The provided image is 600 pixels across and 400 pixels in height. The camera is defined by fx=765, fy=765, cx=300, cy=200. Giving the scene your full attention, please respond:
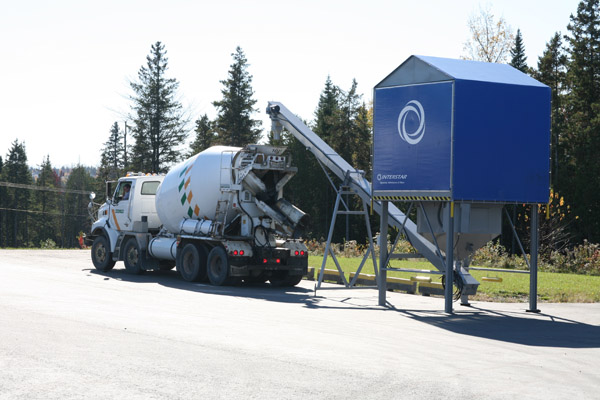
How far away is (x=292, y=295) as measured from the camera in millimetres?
19719

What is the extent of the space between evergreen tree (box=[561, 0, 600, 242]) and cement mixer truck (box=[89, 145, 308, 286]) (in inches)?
1264

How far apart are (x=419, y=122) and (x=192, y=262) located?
874 cm

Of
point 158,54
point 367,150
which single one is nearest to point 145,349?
point 367,150

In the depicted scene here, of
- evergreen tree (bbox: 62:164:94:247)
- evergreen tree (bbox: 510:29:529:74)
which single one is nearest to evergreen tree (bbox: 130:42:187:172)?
evergreen tree (bbox: 510:29:529:74)

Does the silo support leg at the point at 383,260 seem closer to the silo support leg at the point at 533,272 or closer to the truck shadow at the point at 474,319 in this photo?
the truck shadow at the point at 474,319

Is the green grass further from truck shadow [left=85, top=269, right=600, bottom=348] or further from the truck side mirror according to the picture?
the truck side mirror

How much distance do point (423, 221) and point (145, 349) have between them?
31.2 ft

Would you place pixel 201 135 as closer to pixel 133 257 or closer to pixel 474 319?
pixel 133 257

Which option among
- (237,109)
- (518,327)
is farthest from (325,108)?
(518,327)

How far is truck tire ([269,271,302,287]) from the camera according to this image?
22.1 m

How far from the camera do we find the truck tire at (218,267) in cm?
2098

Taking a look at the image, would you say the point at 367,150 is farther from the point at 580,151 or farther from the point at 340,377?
the point at 340,377

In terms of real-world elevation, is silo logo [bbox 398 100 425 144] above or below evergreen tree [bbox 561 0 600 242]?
below

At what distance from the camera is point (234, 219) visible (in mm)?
21609
